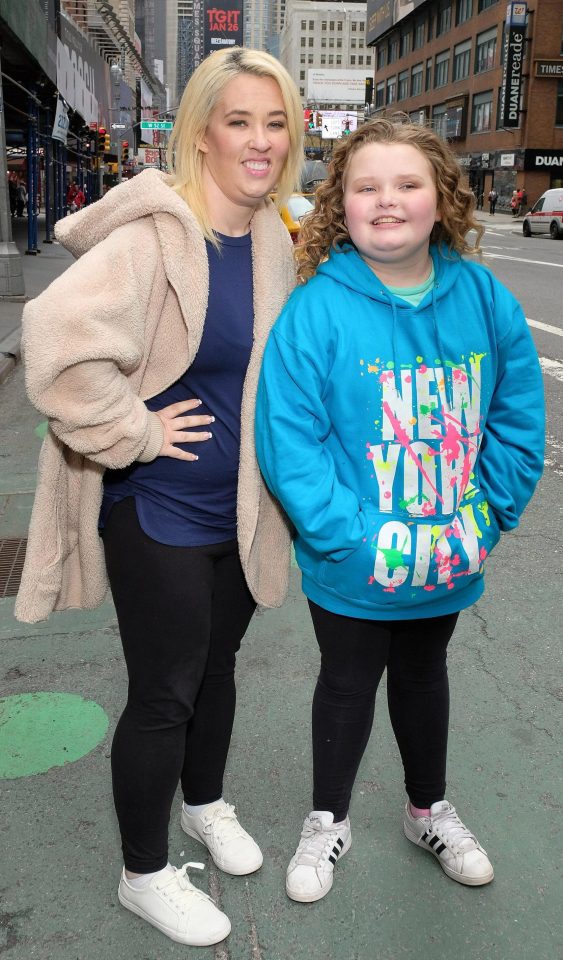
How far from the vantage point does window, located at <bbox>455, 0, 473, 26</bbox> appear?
204ft

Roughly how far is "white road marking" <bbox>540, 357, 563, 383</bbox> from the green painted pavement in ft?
21.7

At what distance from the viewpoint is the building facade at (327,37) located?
175m

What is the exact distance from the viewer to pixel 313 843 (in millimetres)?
2348

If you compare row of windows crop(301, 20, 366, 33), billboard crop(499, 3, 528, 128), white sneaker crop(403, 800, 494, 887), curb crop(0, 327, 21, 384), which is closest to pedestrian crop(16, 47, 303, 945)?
white sneaker crop(403, 800, 494, 887)

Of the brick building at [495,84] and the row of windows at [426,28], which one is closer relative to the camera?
the brick building at [495,84]

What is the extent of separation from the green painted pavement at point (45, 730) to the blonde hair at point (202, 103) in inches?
68.3

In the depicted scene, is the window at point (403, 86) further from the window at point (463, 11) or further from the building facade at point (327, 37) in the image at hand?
the building facade at point (327, 37)

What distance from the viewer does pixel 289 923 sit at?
2.20 metres

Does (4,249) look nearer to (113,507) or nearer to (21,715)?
(21,715)

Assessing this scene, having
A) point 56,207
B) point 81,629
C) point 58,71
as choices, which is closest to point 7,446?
point 81,629

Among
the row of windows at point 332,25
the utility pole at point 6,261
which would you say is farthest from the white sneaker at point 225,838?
the row of windows at point 332,25

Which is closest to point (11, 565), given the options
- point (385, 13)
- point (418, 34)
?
point (418, 34)

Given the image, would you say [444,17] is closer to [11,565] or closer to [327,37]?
[11,565]

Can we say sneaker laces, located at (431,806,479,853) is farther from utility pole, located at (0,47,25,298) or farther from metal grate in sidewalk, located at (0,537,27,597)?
utility pole, located at (0,47,25,298)
